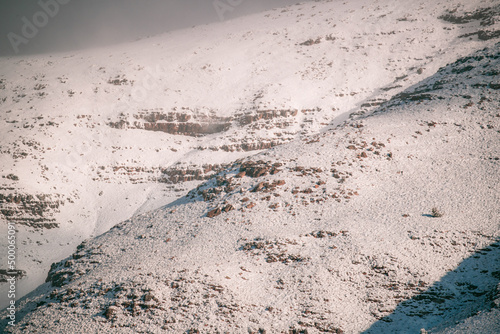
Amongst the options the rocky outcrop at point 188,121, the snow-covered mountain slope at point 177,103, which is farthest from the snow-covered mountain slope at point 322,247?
the rocky outcrop at point 188,121

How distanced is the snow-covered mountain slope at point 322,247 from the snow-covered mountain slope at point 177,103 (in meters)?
5.96

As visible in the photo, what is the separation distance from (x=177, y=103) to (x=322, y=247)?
187 feet

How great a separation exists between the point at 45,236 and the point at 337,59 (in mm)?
79792

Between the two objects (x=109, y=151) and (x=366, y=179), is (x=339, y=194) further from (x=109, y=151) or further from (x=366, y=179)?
(x=109, y=151)

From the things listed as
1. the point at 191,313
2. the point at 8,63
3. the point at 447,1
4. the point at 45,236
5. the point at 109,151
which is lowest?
the point at 45,236

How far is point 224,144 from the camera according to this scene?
57.0 m

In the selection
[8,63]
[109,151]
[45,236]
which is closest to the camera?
[45,236]

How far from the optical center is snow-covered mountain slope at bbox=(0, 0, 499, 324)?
45.9 m

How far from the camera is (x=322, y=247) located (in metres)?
19.7

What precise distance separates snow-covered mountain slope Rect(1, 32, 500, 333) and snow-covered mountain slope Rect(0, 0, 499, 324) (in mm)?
5956

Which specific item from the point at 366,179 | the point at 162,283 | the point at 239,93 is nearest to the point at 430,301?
the point at 366,179

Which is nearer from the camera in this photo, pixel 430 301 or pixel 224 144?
pixel 430 301

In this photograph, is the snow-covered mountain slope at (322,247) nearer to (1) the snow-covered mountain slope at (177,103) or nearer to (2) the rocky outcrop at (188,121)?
(1) the snow-covered mountain slope at (177,103)

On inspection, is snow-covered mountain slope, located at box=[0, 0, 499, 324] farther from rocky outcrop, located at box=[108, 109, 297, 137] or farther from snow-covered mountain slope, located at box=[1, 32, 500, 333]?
snow-covered mountain slope, located at box=[1, 32, 500, 333]
